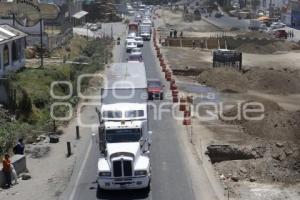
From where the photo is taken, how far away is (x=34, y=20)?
70500 millimetres

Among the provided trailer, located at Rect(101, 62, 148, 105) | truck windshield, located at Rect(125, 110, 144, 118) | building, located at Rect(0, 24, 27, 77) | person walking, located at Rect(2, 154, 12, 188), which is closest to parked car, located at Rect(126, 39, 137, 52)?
building, located at Rect(0, 24, 27, 77)

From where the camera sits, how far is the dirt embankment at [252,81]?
2029 inches

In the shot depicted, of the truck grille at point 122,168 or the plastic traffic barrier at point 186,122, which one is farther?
the plastic traffic barrier at point 186,122

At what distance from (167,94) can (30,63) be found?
1465cm

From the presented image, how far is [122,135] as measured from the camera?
24.7 metres

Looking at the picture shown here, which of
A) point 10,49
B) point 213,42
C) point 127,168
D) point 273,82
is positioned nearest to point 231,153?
point 127,168

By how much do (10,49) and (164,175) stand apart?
936 inches

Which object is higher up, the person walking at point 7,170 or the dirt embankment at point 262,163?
the person walking at point 7,170

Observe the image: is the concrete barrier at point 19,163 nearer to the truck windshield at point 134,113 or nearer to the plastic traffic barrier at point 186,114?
the truck windshield at point 134,113

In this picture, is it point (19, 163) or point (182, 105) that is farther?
point (182, 105)

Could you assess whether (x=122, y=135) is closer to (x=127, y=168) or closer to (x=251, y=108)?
(x=127, y=168)

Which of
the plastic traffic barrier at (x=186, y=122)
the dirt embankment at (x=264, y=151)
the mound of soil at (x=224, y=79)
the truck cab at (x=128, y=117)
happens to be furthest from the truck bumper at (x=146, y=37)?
the truck cab at (x=128, y=117)

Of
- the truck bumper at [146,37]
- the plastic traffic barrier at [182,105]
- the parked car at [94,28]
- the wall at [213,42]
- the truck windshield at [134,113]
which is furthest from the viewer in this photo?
the parked car at [94,28]
